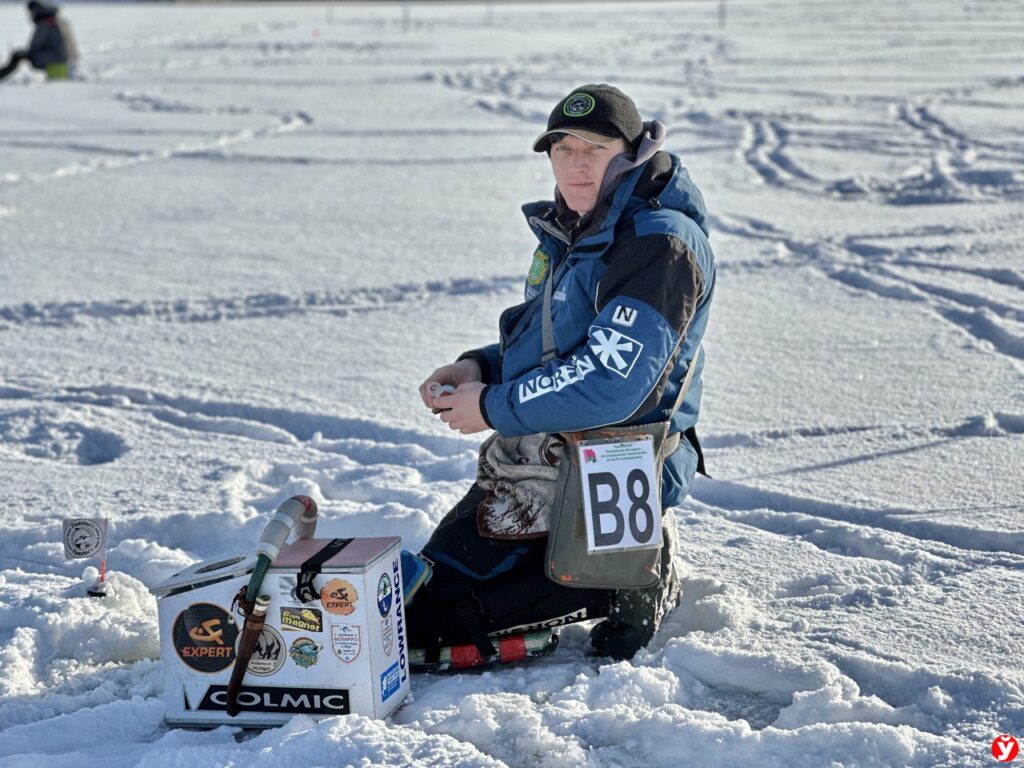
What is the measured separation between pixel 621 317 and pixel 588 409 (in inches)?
7.5

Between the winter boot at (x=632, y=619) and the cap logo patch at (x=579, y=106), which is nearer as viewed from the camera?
the cap logo patch at (x=579, y=106)

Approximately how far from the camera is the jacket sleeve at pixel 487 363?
2.91 meters

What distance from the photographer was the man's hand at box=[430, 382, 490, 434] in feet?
8.36

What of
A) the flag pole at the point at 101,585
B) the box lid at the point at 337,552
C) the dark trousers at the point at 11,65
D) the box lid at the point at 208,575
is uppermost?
the dark trousers at the point at 11,65

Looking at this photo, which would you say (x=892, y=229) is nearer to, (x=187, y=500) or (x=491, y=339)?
(x=491, y=339)

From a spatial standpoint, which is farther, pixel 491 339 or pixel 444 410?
pixel 491 339

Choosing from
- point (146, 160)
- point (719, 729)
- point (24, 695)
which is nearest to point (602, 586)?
point (719, 729)

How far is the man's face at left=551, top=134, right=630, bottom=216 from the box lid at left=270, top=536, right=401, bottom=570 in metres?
0.81

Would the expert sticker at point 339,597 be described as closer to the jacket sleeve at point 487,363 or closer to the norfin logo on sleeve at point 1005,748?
the jacket sleeve at point 487,363

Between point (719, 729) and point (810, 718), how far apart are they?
0.20 m

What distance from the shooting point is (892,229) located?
263 inches

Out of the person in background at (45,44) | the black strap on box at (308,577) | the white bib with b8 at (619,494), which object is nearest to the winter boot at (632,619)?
the white bib with b8 at (619,494)

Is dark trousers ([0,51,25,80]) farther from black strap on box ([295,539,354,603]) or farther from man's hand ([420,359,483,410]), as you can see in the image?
black strap on box ([295,539,354,603])

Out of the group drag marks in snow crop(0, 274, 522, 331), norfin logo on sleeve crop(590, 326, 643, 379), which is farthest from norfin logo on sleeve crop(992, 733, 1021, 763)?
drag marks in snow crop(0, 274, 522, 331)
